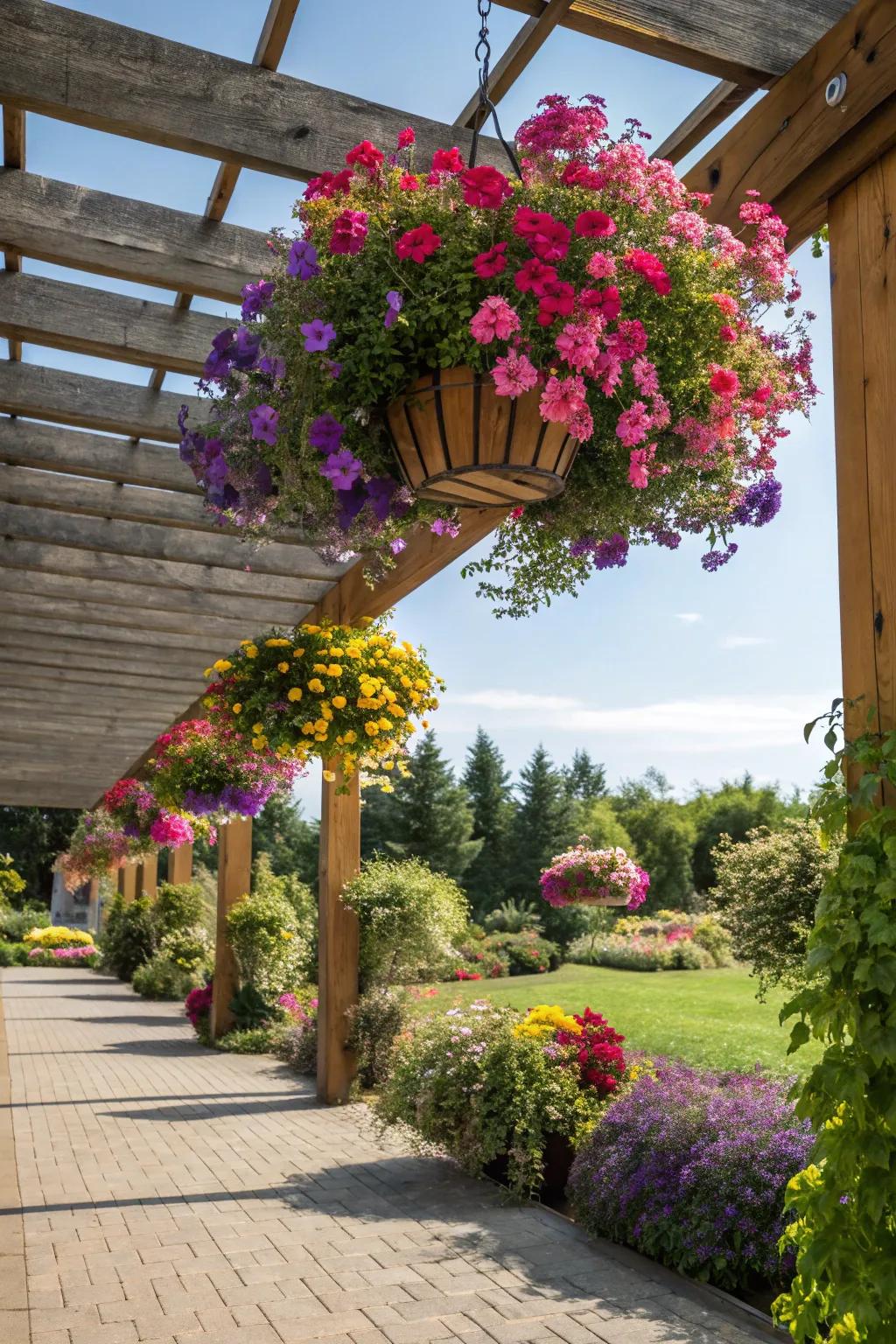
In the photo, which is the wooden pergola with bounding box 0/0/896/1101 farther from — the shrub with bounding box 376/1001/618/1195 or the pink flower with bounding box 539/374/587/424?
the shrub with bounding box 376/1001/618/1195

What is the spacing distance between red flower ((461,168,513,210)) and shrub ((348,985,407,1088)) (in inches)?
222

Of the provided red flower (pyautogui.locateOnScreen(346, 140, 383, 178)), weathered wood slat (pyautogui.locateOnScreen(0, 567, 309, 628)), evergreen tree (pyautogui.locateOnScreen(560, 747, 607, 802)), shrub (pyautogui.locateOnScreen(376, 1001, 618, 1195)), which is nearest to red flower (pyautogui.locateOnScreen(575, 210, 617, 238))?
red flower (pyautogui.locateOnScreen(346, 140, 383, 178))

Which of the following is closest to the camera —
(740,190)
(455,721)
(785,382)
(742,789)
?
(785,382)

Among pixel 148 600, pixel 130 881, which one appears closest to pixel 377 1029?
pixel 148 600

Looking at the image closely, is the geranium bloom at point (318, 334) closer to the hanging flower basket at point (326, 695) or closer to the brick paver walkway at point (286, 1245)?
the brick paver walkway at point (286, 1245)

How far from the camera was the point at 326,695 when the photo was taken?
17.0ft

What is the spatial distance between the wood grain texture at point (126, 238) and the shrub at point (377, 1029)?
4.55 meters

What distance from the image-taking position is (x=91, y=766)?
13523 millimetres

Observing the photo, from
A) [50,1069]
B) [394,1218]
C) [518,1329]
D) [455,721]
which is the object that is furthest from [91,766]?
[455,721]

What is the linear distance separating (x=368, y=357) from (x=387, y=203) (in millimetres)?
344

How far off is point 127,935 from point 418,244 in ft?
51.9

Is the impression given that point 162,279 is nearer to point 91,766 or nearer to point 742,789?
point 91,766

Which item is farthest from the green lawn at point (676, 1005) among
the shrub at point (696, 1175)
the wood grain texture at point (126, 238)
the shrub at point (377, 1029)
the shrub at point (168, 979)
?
the wood grain texture at point (126, 238)

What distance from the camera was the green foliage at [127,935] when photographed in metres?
15.6
